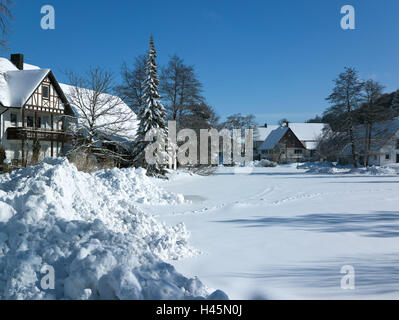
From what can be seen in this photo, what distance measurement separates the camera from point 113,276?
3.97 meters

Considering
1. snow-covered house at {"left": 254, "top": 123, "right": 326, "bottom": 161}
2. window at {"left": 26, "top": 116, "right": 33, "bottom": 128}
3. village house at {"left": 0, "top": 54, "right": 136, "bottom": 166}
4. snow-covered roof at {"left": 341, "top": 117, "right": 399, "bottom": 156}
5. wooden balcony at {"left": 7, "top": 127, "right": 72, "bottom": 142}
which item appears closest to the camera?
wooden balcony at {"left": 7, "top": 127, "right": 72, "bottom": 142}

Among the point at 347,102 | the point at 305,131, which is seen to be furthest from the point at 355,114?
the point at 305,131

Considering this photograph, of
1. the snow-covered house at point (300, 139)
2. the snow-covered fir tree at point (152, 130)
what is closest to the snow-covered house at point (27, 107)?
the snow-covered fir tree at point (152, 130)

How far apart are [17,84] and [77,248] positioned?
26.1 meters

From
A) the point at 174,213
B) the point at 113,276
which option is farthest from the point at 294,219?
the point at 113,276

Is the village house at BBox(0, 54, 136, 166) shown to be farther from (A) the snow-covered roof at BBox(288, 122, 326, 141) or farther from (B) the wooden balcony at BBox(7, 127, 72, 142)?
(A) the snow-covered roof at BBox(288, 122, 326, 141)

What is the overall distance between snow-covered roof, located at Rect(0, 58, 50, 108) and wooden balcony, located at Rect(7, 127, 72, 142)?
203 cm

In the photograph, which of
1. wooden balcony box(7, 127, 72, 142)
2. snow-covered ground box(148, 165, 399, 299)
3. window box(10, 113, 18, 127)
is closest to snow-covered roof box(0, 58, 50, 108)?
window box(10, 113, 18, 127)

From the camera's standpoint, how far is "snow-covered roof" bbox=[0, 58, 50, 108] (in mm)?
24984

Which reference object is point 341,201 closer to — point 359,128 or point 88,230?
point 88,230

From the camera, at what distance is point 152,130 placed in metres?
23.6

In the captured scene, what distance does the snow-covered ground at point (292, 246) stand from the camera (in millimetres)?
4898

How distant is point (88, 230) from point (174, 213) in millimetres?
5854

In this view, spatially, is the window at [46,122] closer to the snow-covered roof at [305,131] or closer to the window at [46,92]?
the window at [46,92]
